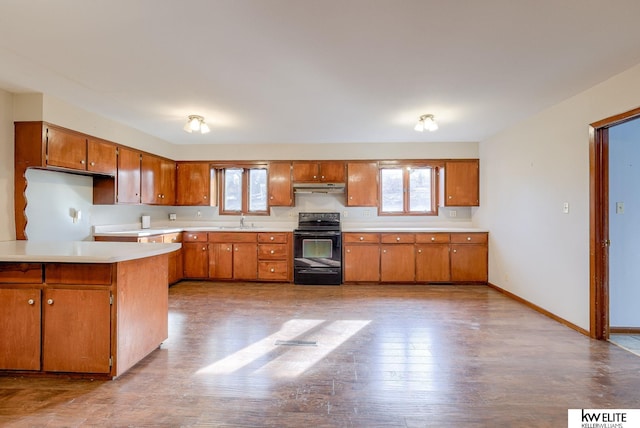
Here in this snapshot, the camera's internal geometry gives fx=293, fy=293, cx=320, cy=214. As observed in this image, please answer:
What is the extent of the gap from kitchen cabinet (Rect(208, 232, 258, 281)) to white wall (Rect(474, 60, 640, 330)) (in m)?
3.83

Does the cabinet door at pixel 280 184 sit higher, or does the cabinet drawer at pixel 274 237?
the cabinet door at pixel 280 184

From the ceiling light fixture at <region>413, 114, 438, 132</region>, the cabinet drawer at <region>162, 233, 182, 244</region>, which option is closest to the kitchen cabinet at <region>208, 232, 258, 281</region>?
the cabinet drawer at <region>162, 233, 182, 244</region>

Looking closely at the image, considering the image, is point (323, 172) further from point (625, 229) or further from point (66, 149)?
point (625, 229)

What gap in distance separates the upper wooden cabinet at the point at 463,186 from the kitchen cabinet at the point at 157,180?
475cm

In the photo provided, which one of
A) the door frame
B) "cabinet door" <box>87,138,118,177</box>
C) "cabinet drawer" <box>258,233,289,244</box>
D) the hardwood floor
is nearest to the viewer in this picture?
the hardwood floor

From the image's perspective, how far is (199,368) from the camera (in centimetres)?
223

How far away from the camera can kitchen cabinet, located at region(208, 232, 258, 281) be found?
15.9ft

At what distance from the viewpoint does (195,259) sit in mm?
4926

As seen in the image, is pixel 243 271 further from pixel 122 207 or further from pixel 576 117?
pixel 576 117

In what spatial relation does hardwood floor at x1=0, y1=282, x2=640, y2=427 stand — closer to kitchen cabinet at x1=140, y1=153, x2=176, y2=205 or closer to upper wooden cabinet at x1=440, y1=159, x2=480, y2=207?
upper wooden cabinet at x1=440, y1=159, x2=480, y2=207

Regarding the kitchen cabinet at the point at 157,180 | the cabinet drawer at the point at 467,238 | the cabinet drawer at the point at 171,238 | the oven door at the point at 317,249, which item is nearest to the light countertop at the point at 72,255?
the cabinet drawer at the point at 171,238

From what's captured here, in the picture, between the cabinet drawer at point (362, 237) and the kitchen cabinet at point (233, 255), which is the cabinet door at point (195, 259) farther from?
the cabinet drawer at point (362, 237)

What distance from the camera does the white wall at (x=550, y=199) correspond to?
2848 mm

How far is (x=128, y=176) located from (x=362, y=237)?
3.57m
